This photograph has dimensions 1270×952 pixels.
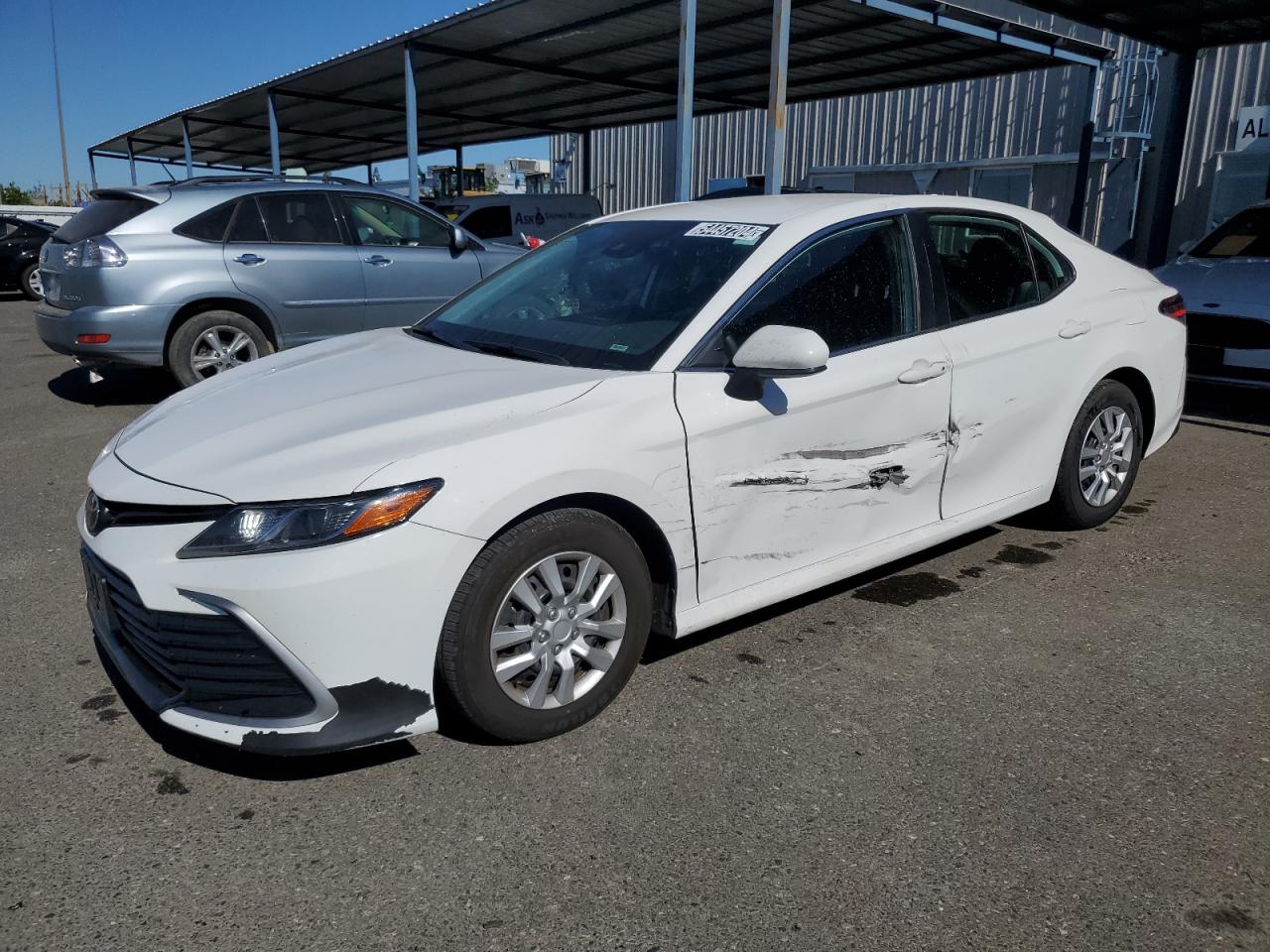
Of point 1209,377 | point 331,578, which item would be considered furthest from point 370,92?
point 331,578

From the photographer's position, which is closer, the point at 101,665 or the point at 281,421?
the point at 281,421

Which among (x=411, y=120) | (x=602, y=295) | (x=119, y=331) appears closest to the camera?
(x=602, y=295)

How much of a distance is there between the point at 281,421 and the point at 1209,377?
667 cm

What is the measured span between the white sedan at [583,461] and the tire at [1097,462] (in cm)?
3

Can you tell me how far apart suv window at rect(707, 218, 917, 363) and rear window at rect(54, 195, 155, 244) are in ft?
18.3

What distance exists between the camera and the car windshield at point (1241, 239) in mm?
7809

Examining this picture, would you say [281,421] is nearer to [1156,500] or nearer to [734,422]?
[734,422]

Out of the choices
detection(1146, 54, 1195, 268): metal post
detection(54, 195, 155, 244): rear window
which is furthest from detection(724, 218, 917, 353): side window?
detection(1146, 54, 1195, 268): metal post

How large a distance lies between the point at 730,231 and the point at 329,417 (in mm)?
1577

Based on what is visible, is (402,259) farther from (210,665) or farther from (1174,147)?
(1174,147)

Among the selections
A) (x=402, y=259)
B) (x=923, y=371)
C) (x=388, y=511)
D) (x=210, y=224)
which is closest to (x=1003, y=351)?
(x=923, y=371)

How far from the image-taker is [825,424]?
128 inches

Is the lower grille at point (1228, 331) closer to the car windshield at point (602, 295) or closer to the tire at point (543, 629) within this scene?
the car windshield at point (602, 295)

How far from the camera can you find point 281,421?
9.25ft
